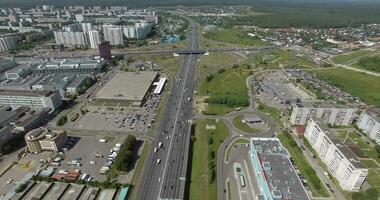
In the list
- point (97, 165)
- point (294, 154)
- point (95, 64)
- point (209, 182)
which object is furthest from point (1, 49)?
→ point (294, 154)

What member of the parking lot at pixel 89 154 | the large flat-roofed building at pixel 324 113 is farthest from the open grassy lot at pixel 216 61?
the parking lot at pixel 89 154

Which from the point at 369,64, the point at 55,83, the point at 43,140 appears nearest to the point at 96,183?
the point at 43,140

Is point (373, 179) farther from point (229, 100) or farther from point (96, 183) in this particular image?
point (96, 183)

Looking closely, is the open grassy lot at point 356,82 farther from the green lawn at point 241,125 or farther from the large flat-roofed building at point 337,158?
the green lawn at point 241,125

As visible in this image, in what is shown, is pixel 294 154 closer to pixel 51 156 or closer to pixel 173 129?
pixel 173 129

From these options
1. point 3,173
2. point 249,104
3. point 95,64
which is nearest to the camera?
point 3,173

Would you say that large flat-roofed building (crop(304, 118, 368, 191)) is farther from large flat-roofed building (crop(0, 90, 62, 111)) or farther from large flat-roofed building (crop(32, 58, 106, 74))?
large flat-roofed building (crop(32, 58, 106, 74))

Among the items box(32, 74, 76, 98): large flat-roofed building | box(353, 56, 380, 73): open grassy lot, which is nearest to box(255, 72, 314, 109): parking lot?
box(353, 56, 380, 73): open grassy lot

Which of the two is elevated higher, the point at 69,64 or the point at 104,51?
the point at 104,51
